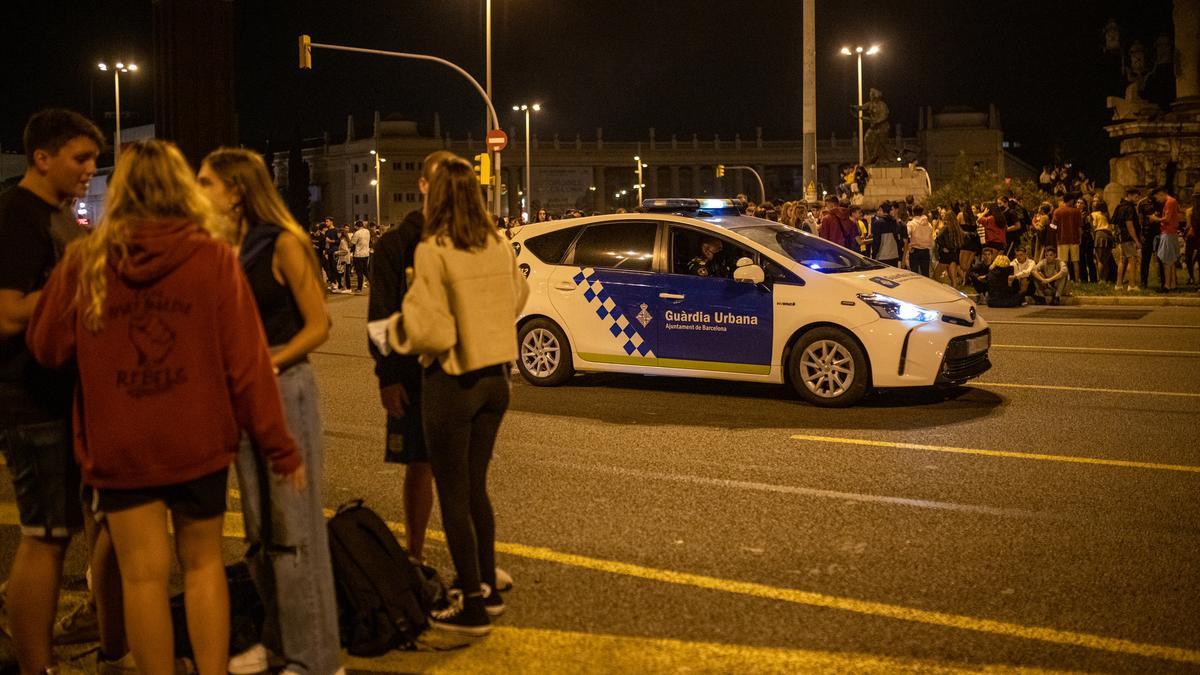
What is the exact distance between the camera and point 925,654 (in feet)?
13.9

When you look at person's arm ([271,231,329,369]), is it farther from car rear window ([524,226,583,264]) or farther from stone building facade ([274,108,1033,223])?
stone building facade ([274,108,1033,223])

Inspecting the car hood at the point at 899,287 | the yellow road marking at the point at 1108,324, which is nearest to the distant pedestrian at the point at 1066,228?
the yellow road marking at the point at 1108,324

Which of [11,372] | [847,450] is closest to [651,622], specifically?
[11,372]

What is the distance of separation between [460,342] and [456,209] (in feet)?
1.51

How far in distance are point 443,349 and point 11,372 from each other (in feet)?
4.40

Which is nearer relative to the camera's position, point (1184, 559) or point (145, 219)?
point (145, 219)

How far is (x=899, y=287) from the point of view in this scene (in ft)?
31.9

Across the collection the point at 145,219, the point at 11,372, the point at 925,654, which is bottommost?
the point at 925,654

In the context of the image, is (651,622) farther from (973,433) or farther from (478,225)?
(973,433)

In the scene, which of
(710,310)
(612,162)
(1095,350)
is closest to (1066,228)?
(1095,350)

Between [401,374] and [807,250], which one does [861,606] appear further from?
[807,250]

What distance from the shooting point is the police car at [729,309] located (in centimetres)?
→ 941

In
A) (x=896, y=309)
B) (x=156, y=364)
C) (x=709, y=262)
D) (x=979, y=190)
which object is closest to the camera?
(x=156, y=364)

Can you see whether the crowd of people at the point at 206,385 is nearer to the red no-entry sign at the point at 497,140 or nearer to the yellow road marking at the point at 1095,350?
the yellow road marking at the point at 1095,350
